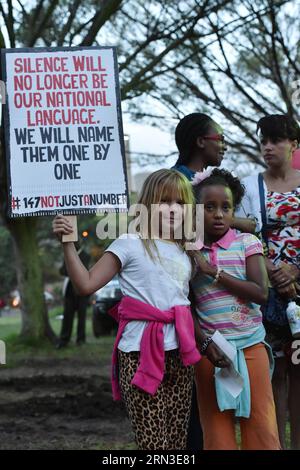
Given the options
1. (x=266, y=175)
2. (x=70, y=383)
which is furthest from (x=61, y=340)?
(x=266, y=175)

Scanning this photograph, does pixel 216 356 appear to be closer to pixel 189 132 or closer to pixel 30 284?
pixel 189 132

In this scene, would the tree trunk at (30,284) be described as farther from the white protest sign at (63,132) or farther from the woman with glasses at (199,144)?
the white protest sign at (63,132)

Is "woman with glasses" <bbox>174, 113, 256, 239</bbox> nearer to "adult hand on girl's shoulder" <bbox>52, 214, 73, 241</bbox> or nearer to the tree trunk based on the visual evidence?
"adult hand on girl's shoulder" <bbox>52, 214, 73, 241</bbox>

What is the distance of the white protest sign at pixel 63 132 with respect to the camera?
12.5 ft

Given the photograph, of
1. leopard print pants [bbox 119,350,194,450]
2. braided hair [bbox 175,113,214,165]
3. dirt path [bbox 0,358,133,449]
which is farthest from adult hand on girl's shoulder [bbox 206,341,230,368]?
dirt path [bbox 0,358,133,449]

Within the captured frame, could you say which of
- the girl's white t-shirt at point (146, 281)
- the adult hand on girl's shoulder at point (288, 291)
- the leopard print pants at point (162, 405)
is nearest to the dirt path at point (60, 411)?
the adult hand on girl's shoulder at point (288, 291)

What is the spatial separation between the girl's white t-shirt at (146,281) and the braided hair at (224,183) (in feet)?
1.41

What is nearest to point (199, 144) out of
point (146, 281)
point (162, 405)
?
point (146, 281)

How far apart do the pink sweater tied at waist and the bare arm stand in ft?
0.51

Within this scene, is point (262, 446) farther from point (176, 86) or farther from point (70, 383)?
point (176, 86)

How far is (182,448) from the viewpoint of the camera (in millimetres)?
3676

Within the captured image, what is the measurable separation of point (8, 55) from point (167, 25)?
7.01 metres

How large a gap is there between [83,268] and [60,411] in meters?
4.28
